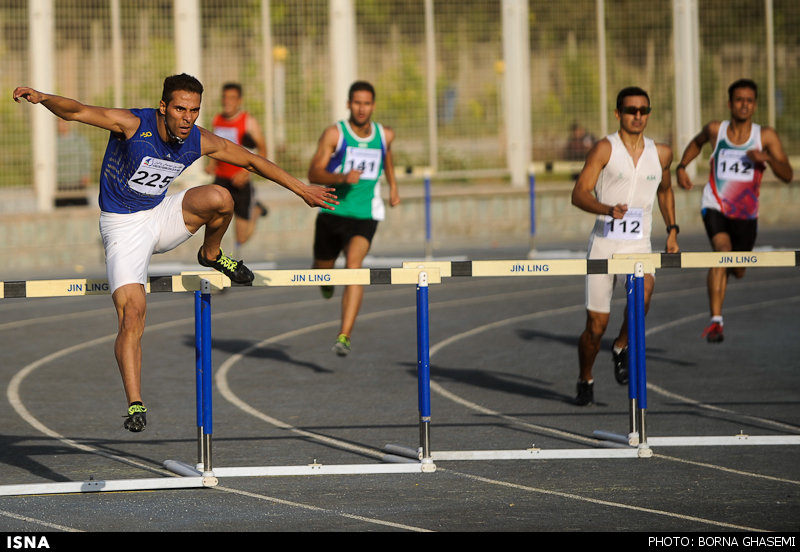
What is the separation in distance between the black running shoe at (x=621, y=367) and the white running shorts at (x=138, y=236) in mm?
3641

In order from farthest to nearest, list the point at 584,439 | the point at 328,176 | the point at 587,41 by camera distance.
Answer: the point at 587,41
the point at 328,176
the point at 584,439

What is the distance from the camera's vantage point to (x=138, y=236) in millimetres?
7613

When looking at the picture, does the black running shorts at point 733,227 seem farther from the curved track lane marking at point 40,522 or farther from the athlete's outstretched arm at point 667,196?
the curved track lane marking at point 40,522

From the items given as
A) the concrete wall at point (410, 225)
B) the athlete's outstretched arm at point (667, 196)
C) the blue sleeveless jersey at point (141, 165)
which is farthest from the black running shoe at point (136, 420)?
the concrete wall at point (410, 225)

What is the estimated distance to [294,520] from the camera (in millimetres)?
6688

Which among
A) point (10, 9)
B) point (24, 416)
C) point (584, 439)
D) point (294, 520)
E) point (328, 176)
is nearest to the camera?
point (294, 520)

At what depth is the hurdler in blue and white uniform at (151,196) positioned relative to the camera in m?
7.39

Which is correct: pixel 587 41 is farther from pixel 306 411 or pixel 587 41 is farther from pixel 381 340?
pixel 306 411

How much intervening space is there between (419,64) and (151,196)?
16.3m

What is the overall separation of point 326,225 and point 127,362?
4.38 m

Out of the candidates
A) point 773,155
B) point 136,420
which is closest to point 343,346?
point 773,155

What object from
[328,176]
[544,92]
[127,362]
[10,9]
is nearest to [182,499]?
[127,362]

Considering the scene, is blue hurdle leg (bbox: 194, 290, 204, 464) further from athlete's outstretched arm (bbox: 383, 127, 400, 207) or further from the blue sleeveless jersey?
athlete's outstretched arm (bbox: 383, 127, 400, 207)

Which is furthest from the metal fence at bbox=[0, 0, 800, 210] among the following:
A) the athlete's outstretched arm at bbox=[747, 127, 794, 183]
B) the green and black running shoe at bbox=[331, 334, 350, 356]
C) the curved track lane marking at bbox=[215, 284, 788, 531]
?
the athlete's outstretched arm at bbox=[747, 127, 794, 183]
